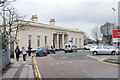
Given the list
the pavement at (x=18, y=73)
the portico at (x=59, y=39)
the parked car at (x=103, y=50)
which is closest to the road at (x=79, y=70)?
the pavement at (x=18, y=73)

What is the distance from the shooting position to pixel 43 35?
1540 inches

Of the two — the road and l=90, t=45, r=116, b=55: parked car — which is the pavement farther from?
l=90, t=45, r=116, b=55: parked car

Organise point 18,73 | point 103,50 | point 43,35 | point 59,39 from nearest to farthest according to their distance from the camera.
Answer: point 18,73, point 103,50, point 43,35, point 59,39

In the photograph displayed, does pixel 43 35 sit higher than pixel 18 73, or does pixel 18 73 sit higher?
pixel 43 35

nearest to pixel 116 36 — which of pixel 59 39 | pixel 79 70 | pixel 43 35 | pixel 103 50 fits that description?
pixel 103 50

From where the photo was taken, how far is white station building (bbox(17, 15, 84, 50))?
33656 mm

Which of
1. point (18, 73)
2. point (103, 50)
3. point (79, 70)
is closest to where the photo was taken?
point (18, 73)

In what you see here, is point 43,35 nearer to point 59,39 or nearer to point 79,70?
point 59,39

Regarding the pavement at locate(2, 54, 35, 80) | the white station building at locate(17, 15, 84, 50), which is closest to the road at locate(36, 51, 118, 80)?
the pavement at locate(2, 54, 35, 80)

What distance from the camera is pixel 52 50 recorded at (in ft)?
104

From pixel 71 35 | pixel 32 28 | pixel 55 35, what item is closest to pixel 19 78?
pixel 32 28

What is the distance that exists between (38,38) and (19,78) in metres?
29.3

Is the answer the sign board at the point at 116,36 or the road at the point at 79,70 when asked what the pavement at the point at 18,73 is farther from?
the sign board at the point at 116,36

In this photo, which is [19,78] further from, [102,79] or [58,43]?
[58,43]
